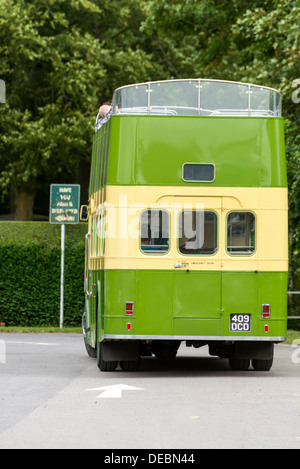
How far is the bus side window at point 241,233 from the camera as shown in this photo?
1588cm

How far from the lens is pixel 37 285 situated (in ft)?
100

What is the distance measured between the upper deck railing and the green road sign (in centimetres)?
1417

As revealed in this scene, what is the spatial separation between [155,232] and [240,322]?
67.1 inches

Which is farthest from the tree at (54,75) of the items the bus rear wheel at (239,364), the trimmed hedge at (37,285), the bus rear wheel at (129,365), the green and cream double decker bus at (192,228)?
the green and cream double decker bus at (192,228)

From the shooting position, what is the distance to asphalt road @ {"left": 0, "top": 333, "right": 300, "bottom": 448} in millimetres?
9469

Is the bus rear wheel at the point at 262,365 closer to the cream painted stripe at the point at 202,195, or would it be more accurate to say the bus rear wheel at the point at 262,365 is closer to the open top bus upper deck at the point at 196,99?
the cream painted stripe at the point at 202,195

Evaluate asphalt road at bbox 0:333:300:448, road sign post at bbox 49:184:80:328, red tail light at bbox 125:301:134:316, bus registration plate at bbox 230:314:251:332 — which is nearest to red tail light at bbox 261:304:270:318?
bus registration plate at bbox 230:314:251:332

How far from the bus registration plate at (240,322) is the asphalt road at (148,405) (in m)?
0.69

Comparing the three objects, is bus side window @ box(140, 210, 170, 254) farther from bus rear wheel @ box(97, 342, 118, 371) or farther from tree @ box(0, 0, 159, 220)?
tree @ box(0, 0, 159, 220)

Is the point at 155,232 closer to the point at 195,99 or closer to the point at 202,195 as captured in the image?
the point at 202,195

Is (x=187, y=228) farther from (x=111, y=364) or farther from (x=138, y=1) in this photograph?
(x=138, y=1)

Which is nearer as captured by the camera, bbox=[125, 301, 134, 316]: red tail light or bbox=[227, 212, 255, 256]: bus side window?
bbox=[125, 301, 134, 316]: red tail light

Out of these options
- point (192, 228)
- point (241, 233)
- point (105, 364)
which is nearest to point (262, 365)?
point (241, 233)

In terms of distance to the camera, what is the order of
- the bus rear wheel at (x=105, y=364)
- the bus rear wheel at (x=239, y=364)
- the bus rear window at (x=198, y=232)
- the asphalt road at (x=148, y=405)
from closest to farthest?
1. the asphalt road at (x=148, y=405)
2. the bus rear window at (x=198, y=232)
3. the bus rear wheel at (x=105, y=364)
4. the bus rear wheel at (x=239, y=364)
